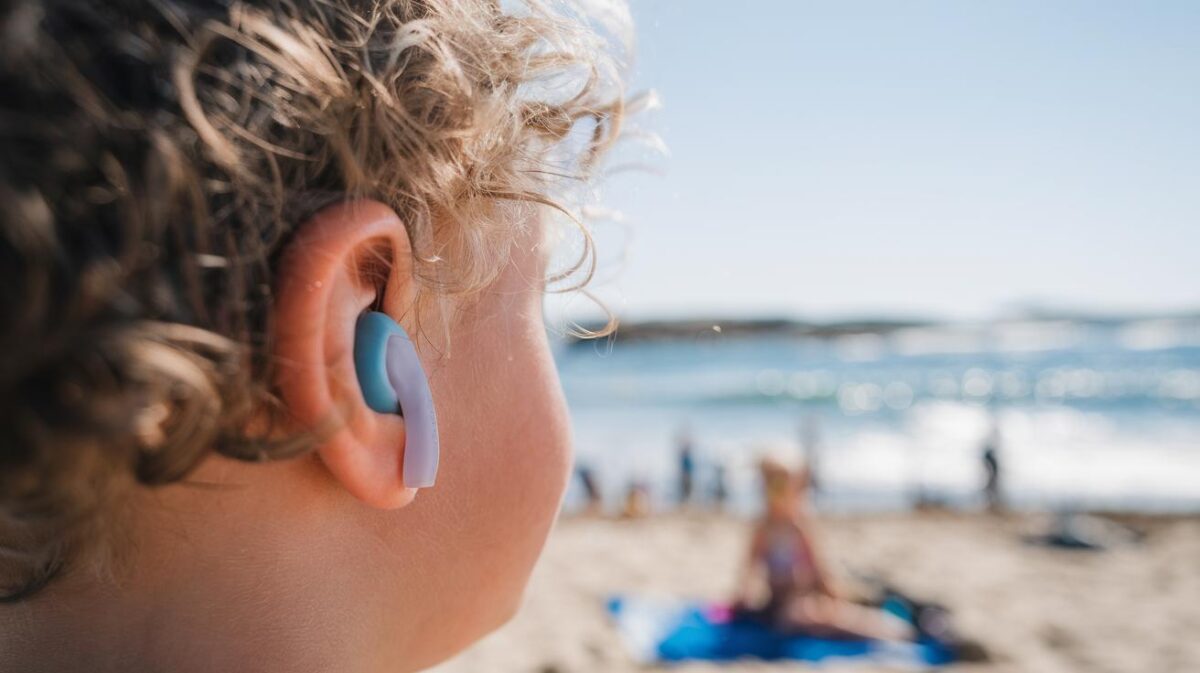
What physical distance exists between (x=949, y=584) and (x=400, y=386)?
820 cm

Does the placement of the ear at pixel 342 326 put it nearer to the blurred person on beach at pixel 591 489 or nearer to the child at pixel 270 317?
the child at pixel 270 317

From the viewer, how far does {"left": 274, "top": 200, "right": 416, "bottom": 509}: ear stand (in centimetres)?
69

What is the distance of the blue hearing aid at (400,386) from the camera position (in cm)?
78

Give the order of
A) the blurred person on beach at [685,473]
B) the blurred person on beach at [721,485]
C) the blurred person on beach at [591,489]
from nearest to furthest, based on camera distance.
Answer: the blurred person on beach at [591,489]
the blurred person on beach at [721,485]
the blurred person on beach at [685,473]

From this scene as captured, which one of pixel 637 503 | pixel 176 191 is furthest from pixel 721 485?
pixel 176 191

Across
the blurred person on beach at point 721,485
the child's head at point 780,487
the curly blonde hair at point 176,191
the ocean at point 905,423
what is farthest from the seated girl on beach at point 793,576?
the blurred person on beach at point 721,485

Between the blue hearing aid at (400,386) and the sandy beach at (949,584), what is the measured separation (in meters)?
3.57

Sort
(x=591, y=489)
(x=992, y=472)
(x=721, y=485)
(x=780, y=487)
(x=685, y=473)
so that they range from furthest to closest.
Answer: (x=685, y=473)
(x=721, y=485)
(x=992, y=472)
(x=591, y=489)
(x=780, y=487)

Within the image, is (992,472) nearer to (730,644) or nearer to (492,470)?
(730,644)

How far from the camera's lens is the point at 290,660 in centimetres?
80

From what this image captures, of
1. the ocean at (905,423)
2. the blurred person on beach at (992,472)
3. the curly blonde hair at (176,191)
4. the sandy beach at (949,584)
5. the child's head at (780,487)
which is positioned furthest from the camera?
the ocean at (905,423)

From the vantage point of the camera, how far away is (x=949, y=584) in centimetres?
788

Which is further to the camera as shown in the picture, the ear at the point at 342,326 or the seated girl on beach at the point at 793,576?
the seated girl on beach at the point at 793,576

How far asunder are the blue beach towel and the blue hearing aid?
516 cm
